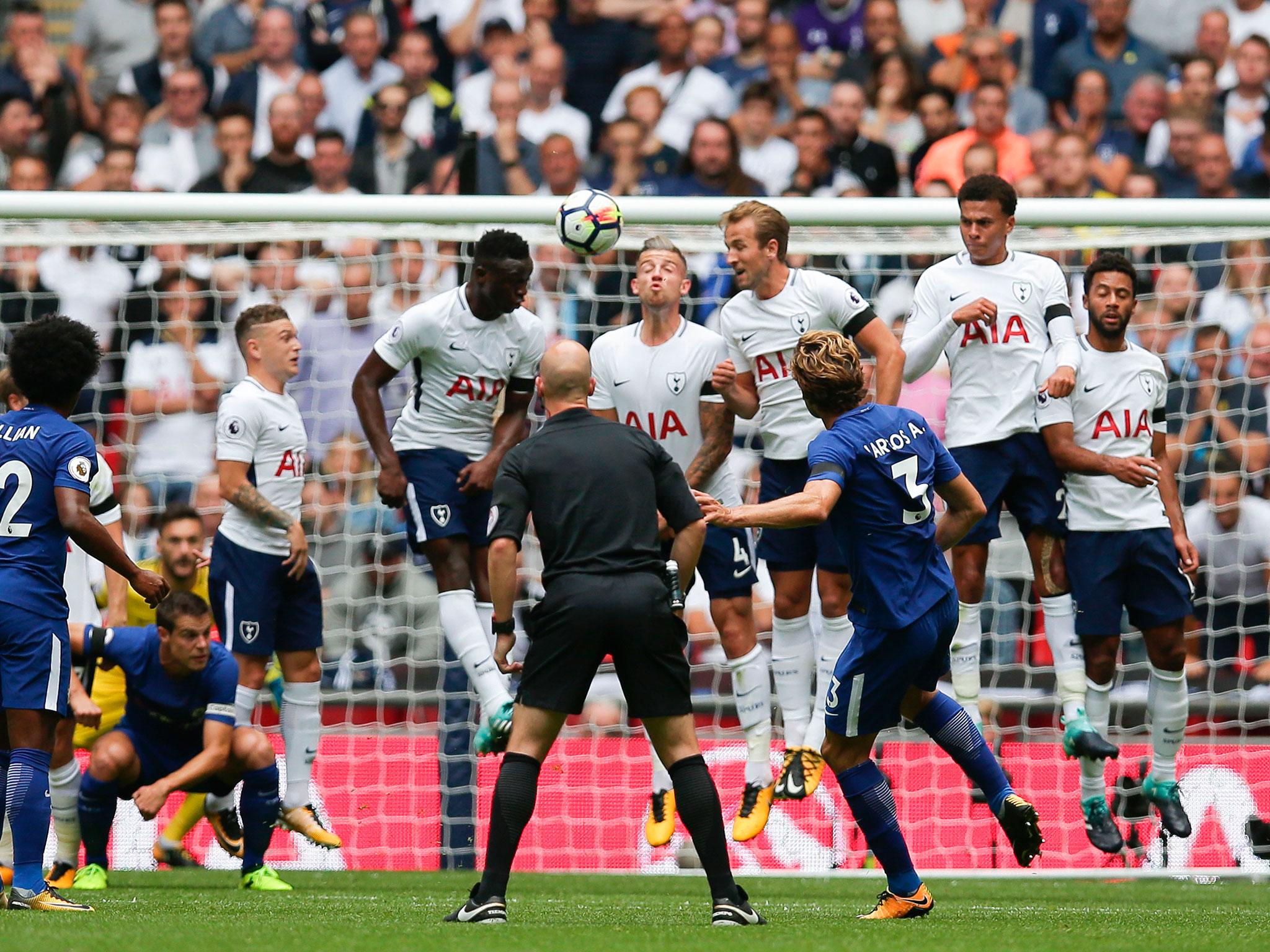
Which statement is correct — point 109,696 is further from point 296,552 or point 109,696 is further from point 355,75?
point 355,75

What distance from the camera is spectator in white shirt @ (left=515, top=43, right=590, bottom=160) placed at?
14148 millimetres

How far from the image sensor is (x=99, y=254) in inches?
472

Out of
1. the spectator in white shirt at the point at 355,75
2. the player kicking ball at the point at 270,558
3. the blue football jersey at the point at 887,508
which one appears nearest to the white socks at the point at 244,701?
the player kicking ball at the point at 270,558

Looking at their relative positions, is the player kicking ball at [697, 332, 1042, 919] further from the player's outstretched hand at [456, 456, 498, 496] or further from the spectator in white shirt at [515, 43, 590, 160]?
the spectator in white shirt at [515, 43, 590, 160]

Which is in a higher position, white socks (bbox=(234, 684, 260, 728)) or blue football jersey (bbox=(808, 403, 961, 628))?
blue football jersey (bbox=(808, 403, 961, 628))

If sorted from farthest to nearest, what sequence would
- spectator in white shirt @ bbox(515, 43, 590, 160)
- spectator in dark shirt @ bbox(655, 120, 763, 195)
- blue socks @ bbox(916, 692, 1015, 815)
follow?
spectator in white shirt @ bbox(515, 43, 590, 160), spectator in dark shirt @ bbox(655, 120, 763, 195), blue socks @ bbox(916, 692, 1015, 815)

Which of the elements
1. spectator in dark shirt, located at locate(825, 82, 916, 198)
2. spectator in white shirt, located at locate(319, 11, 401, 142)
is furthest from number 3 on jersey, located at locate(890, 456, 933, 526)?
spectator in white shirt, located at locate(319, 11, 401, 142)

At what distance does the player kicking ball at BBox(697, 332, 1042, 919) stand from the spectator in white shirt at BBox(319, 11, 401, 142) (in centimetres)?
888

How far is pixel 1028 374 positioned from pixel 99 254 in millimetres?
6865

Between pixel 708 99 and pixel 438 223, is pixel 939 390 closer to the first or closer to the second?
pixel 438 223

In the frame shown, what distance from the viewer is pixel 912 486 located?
6.63 metres

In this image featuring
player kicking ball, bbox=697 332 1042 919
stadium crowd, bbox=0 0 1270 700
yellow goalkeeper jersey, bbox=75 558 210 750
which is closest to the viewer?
player kicking ball, bbox=697 332 1042 919

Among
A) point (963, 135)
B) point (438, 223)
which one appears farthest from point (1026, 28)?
point (438, 223)

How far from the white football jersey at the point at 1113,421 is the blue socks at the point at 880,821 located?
283cm
